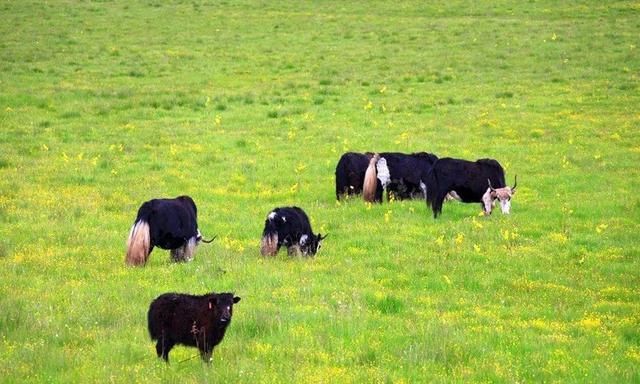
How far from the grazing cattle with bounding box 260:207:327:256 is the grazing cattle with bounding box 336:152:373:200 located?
187 inches

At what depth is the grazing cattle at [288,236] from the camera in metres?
14.9

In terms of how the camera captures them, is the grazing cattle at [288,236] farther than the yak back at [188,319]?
Yes

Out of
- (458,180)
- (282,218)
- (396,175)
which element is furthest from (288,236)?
(396,175)

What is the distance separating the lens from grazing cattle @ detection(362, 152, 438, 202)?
1952cm

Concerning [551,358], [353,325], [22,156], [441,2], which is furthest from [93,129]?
[441,2]

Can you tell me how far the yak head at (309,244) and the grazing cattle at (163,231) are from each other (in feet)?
5.06

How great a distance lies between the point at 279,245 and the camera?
14938 millimetres

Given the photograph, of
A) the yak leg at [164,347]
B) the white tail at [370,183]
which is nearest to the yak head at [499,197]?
the white tail at [370,183]

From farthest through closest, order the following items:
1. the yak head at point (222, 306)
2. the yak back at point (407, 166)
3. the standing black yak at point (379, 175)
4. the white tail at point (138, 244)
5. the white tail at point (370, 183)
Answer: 1. the yak back at point (407, 166)
2. the standing black yak at point (379, 175)
3. the white tail at point (370, 183)
4. the white tail at point (138, 244)
5. the yak head at point (222, 306)

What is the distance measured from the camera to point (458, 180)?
61.2ft

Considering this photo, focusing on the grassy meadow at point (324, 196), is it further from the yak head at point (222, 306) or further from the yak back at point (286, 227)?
the yak head at point (222, 306)

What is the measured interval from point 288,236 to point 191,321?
535cm

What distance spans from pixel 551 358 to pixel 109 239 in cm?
828

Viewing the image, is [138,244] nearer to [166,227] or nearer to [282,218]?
[166,227]
